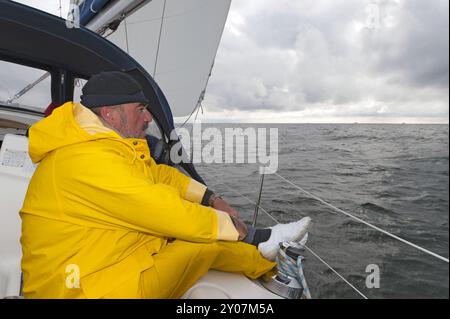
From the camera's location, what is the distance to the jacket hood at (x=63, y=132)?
1085 millimetres

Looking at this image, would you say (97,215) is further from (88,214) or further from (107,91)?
(107,91)

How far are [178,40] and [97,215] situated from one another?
6.85m

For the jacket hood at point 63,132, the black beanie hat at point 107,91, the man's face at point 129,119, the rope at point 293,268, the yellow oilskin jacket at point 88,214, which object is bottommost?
the rope at point 293,268

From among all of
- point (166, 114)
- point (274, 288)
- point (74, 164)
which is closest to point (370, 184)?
point (166, 114)

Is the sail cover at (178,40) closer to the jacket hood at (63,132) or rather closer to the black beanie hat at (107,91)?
the black beanie hat at (107,91)

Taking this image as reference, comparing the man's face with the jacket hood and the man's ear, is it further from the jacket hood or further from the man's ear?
the jacket hood

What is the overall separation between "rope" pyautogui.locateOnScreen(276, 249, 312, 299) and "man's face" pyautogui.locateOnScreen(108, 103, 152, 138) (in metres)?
0.81

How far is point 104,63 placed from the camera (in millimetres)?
2826

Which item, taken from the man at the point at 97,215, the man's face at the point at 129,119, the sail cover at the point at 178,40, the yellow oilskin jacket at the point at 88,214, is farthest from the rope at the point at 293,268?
the sail cover at the point at 178,40

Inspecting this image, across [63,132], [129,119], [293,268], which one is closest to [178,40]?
[129,119]

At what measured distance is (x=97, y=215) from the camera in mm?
1062

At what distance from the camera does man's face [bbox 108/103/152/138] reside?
1292 mm

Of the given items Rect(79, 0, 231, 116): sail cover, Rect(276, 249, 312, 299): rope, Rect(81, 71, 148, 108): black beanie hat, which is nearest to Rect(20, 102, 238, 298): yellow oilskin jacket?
Rect(81, 71, 148, 108): black beanie hat
